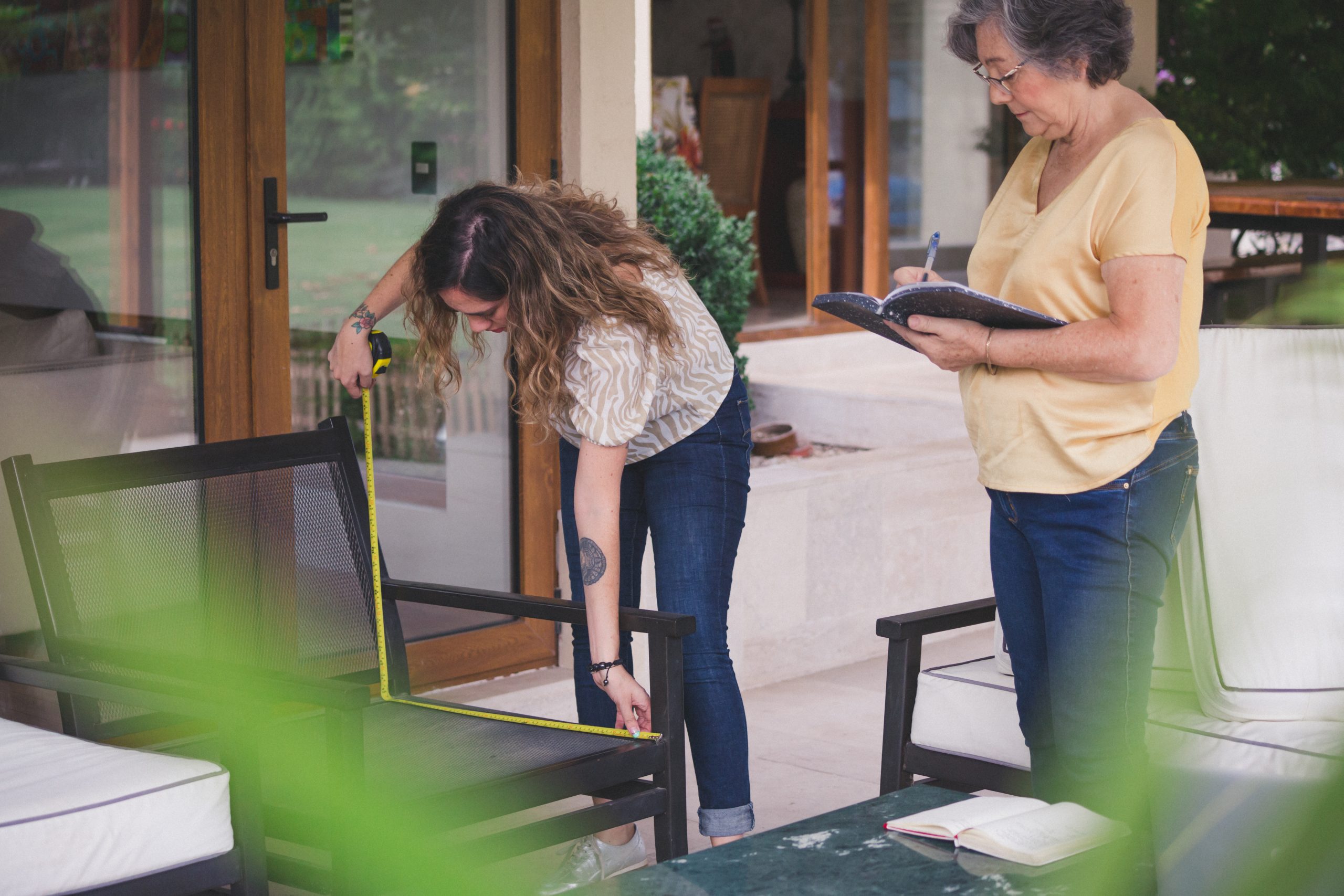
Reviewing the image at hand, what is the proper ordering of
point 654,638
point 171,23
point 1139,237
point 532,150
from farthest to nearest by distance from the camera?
point 532,150 → point 171,23 → point 654,638 → point 1139,237

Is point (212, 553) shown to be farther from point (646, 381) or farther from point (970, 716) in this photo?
point (970, 716)

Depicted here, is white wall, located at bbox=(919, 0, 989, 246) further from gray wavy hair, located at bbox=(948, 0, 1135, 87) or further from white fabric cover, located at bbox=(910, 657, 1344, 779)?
gray wavy hair, located at bbox=(948, 0, 1135, 87)

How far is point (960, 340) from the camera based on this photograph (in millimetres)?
2113

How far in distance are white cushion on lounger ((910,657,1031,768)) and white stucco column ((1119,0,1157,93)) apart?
19.6 ft

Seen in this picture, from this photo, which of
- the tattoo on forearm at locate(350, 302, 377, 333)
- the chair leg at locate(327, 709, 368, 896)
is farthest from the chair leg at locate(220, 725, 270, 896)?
the tattoo on forearm at locate(350, 302, 377, 333)

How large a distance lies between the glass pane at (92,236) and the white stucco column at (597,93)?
1.09m

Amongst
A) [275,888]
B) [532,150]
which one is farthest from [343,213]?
[275,888]

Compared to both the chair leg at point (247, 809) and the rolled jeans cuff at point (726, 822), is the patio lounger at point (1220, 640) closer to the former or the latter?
the rolled jeans cuff at point (726, 822)

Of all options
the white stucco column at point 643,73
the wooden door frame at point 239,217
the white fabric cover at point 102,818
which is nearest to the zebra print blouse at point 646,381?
the white fabric cover at point 102,818

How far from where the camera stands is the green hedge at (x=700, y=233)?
18.5ft

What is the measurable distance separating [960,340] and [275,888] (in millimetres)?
1803

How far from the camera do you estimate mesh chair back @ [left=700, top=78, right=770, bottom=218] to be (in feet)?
29.4

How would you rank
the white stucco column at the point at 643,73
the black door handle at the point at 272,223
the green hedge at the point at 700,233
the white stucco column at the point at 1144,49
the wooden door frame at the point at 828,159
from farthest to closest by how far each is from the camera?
the wooden door frame at the point at 828,159
the white stucco column at the point at 1144,49
the white stucco column at the point at 643,73
the green hedge at the point at 700,233
the black door handle at the point at 272,223

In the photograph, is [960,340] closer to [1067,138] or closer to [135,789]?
[1067,138]
